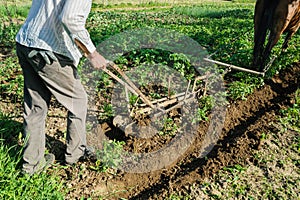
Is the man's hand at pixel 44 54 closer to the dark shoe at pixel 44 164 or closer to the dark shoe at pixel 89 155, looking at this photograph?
the dark shoe at pixel 44 164

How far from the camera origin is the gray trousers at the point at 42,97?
109 inches

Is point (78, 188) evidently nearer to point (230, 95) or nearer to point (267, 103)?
point (230, 95)

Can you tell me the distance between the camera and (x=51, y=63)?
2.73m

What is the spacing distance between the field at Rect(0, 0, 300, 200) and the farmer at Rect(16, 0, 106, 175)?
30cm

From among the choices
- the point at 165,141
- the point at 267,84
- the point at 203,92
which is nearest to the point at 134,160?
the point at 165,141

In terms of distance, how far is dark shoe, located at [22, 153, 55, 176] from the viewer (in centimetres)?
312

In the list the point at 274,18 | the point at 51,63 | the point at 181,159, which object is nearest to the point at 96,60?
the point at 51,63

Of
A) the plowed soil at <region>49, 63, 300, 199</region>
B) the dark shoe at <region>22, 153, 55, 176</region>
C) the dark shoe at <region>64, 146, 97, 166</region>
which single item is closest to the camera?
the dark shoe at <region>22, 153, 55, 176</region>

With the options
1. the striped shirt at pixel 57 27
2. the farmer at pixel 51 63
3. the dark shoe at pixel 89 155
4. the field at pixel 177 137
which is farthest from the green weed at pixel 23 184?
the striped shirt at pixel 57 27

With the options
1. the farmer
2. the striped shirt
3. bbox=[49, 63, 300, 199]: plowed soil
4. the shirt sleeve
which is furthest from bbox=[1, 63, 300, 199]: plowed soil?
the shirt sleeve

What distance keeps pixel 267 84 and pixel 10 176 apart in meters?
4.57

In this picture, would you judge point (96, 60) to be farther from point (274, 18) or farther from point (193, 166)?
point (274, 18)

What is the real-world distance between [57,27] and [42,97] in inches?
29.5

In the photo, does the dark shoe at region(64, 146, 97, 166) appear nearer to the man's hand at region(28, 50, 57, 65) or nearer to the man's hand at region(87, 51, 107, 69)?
the man's hand at region(87, 51, 107, 69)
